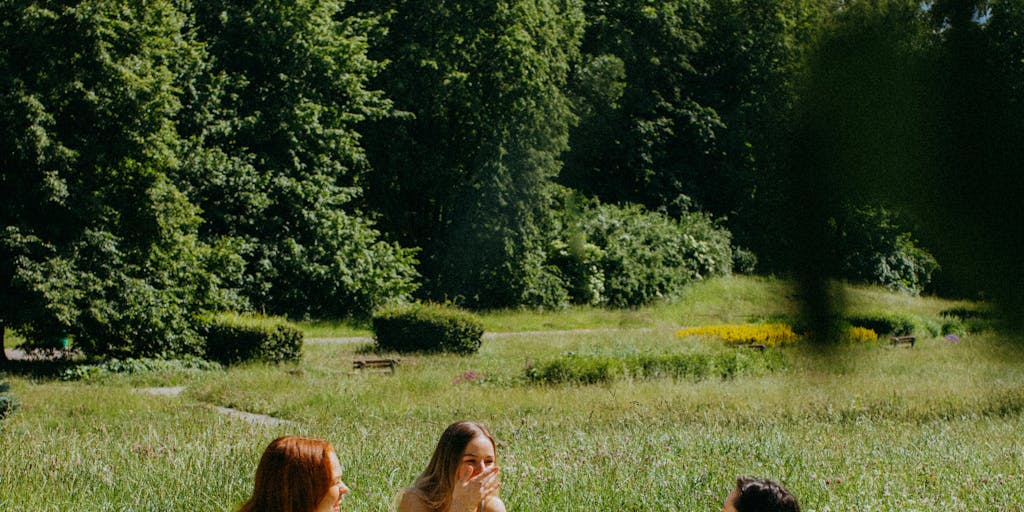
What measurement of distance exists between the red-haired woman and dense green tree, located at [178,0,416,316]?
20.1m

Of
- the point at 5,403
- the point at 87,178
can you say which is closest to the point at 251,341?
the point at 87,178

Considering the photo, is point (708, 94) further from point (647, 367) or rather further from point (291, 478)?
point (647, 367)

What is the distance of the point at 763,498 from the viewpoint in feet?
9.06

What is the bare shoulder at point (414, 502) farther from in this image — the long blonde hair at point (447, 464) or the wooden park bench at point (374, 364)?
the wooden park bench at point (374, 364)

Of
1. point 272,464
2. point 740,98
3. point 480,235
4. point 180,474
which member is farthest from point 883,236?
point 480,235

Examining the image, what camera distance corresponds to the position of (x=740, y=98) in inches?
52.1

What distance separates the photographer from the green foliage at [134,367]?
14.6m

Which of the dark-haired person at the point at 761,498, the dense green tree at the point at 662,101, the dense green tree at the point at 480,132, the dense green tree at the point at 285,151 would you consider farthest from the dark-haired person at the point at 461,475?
the dense green tree at the point at 480,132

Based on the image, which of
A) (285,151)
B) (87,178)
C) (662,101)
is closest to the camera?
(662,101)

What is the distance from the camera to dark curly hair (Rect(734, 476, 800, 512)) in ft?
9.05

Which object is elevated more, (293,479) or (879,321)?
(879,321)

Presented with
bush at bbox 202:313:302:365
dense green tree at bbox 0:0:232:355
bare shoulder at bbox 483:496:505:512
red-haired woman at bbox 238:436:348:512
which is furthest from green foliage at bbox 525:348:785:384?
red-haired woman at bbox 238:436:348:512

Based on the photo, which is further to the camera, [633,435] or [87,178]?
[87,178]

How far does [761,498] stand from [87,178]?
1504cm
